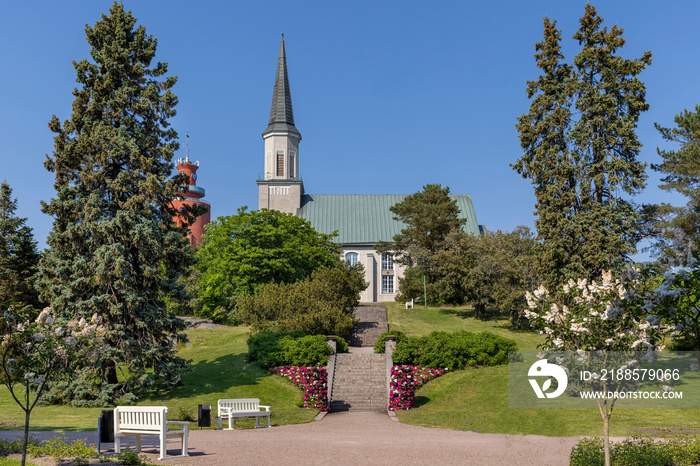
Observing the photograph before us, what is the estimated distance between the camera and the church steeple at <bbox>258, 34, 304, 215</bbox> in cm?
6744

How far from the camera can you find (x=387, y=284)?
65.6 meters

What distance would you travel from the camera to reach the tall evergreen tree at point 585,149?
930 inches

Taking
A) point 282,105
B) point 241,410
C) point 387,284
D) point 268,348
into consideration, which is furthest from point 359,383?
point 282,105

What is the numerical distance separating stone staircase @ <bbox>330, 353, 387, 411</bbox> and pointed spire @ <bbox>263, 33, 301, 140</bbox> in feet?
147

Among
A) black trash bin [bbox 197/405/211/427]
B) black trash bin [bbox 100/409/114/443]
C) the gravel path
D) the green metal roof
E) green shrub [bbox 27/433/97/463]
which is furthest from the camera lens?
the green metal roof

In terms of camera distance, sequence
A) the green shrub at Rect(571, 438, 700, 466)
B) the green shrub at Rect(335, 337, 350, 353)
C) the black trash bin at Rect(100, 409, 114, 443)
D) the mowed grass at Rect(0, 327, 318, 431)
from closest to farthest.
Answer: the green shrub at Rect(571, 438, 700, 466) < the black trash bin at Rect(100, 409, 114, 443) < the mowed grass at Rect(0, 327, 318, 431) < the green shrub at Rect(335, 337, 350, 353)

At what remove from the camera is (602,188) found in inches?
954

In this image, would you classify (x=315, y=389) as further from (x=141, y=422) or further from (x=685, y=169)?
(x=685, y=169)

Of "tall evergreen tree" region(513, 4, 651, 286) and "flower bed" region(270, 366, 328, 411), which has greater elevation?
"tall evergreen tree" region(513, 4, 651, 286)

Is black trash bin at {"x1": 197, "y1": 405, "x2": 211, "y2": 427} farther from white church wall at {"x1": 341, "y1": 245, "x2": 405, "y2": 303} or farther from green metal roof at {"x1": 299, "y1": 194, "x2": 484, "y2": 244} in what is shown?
green metal roof at {"x1": 299, "y1": 194, "x2": 484, "y2": 244}

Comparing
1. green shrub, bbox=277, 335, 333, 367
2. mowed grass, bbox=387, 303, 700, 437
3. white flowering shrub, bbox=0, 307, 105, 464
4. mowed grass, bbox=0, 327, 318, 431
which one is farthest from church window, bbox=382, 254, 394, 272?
white flowering shrub, bbox=0, 307, 105, 464

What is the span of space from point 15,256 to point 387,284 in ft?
131

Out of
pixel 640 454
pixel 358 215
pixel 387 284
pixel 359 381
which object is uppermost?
pixel 358 215

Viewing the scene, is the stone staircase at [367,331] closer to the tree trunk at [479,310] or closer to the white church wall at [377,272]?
the tree trunk at [479,310]
